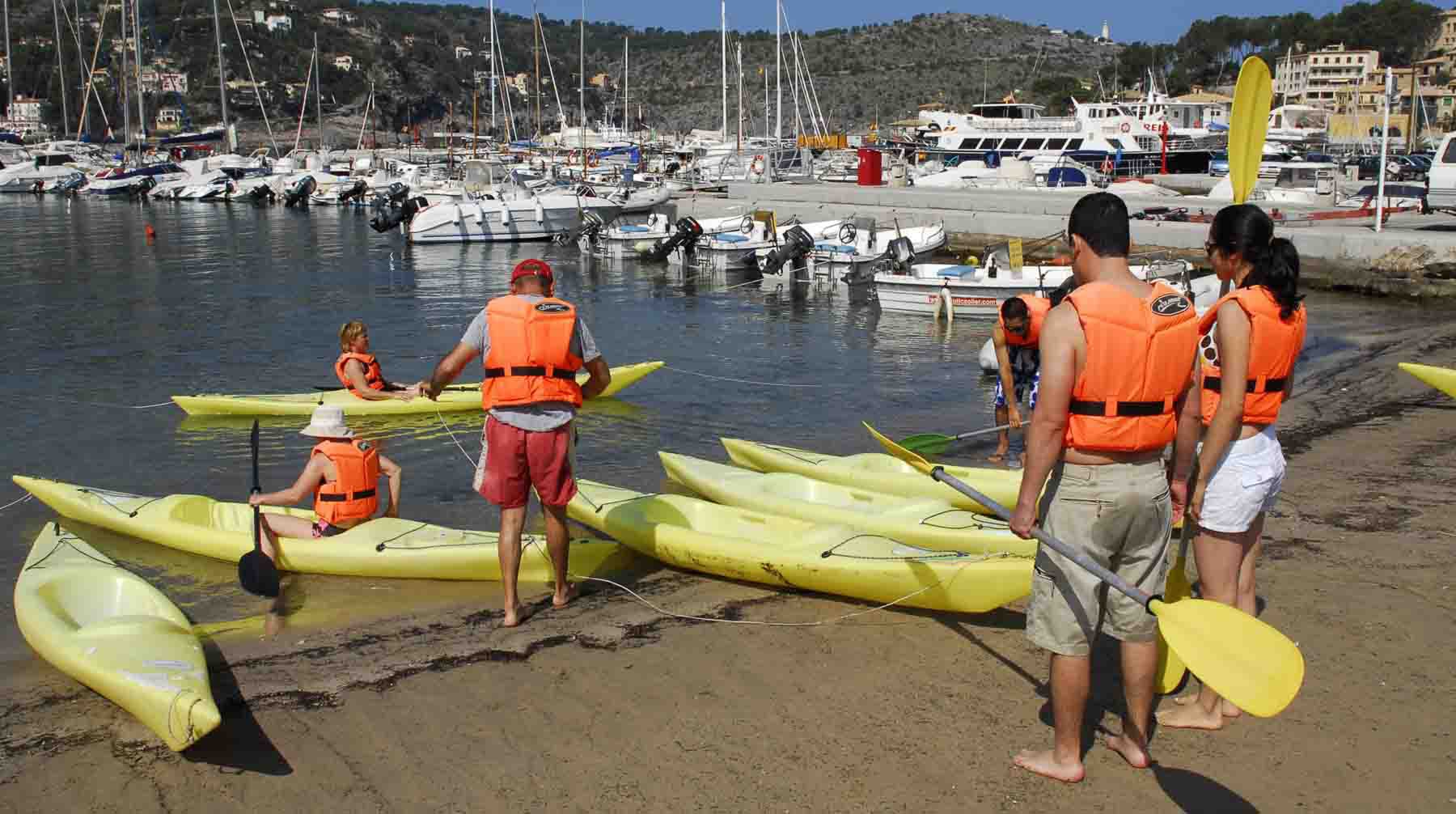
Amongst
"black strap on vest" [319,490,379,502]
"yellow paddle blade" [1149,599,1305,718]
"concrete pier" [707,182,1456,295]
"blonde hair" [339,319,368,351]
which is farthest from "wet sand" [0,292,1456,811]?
"concrete pier" [707,182,1456,295]

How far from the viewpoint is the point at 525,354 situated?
17.3 ft

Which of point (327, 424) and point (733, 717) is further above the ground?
point (327, 424)

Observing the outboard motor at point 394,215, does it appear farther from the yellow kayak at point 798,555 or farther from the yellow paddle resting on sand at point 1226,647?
the yellow paddle resting on sand at point 1226,647

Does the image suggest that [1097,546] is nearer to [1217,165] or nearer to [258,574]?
[258,574]

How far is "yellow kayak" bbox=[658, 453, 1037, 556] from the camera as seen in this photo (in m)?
6.48

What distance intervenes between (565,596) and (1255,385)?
355 centimetres

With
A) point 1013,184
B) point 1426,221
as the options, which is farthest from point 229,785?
point 1013,184

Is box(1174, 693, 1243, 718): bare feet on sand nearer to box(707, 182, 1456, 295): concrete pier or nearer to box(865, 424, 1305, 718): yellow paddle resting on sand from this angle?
box(865, 424, 1305, 718): yellow paddle resting on sand

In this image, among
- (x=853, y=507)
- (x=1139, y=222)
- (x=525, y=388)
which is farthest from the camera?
(x=1139, y=222)

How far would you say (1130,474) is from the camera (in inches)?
139

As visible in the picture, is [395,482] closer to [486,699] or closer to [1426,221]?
[486,699]

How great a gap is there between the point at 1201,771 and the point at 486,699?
276cm

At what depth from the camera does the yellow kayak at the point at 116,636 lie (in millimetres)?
4305

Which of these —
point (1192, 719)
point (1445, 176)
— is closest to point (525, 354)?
point (1192, 719)
